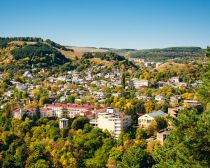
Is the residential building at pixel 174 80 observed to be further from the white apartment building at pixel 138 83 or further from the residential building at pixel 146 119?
the residential building at pixel 146 119

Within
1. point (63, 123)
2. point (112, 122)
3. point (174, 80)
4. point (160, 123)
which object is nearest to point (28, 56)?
point (174, 80)

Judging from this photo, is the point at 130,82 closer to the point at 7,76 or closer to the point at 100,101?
the point at 100,101

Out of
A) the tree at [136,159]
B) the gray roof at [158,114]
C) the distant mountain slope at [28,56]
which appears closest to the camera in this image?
the tree at [136,159]

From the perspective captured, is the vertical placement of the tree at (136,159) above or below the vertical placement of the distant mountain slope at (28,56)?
below

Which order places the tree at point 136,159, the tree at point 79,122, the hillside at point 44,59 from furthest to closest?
the hillside at point 44,59, the tree at point 79,122, the tree at point 136,159

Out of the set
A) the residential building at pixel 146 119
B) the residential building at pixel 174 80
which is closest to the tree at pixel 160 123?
the residential building at pixel 146 119

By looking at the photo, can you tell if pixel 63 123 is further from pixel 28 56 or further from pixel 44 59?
pixel 28 56

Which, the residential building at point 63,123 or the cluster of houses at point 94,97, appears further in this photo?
the residential building at point 63,123

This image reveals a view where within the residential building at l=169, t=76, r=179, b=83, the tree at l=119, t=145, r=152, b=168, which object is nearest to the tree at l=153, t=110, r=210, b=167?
the tree at l=119, t=145, r=152, b=168

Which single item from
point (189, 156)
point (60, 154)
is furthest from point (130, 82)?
point (189, 156)
